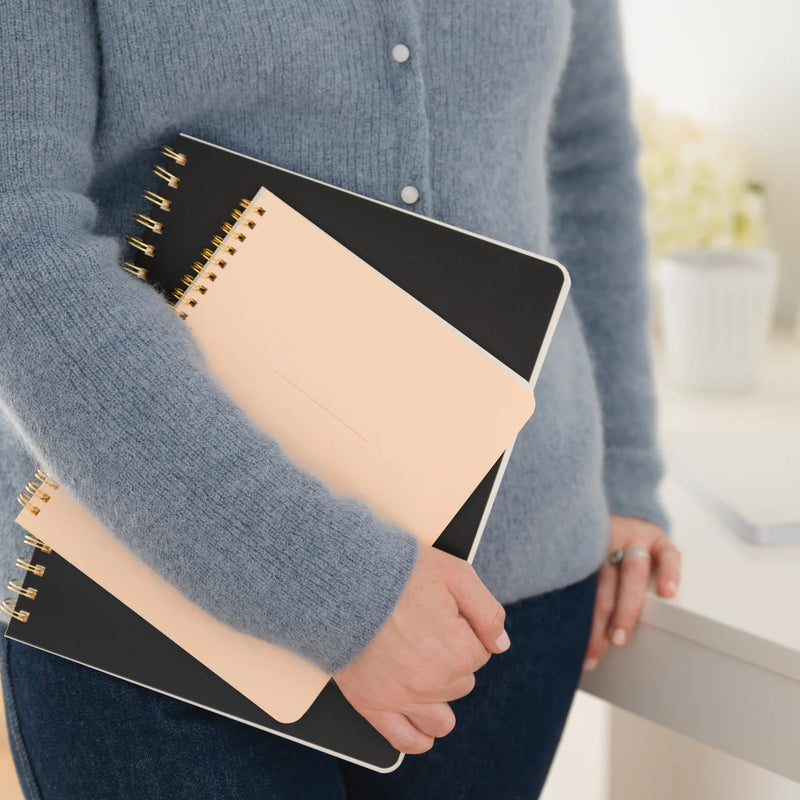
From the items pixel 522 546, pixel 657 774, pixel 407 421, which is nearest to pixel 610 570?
pixel 522 546

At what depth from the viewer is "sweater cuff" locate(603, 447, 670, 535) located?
2.59 ft

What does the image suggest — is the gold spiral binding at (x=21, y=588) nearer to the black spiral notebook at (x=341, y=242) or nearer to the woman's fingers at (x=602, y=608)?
the black spiral notebook at (x=341, y=242)

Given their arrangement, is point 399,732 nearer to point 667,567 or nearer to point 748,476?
point 667,567

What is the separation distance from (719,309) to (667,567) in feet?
2.00

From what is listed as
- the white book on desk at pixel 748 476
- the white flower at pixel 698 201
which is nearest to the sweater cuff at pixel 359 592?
the white book on desk at pixel 748 476

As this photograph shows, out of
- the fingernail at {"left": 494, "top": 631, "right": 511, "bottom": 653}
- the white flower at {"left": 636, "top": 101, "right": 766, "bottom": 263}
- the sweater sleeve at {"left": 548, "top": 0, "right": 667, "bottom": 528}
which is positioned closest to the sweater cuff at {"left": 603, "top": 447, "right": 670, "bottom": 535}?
the sweater sleeve at {"left": 548, "top": 0, "right": 667, "bottom": 528}

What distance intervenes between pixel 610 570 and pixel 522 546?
17 centimetres

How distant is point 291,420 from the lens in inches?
19.7

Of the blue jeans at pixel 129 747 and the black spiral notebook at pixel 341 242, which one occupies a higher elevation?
the black spiral notebook at pixel 341 242

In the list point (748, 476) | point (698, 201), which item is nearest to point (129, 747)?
point (748, 476)

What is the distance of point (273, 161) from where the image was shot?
0.55 meters

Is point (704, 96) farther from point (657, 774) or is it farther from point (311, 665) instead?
point (311, 665)

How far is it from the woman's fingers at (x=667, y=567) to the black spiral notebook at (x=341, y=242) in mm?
284

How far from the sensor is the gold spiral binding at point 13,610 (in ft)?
1.66
